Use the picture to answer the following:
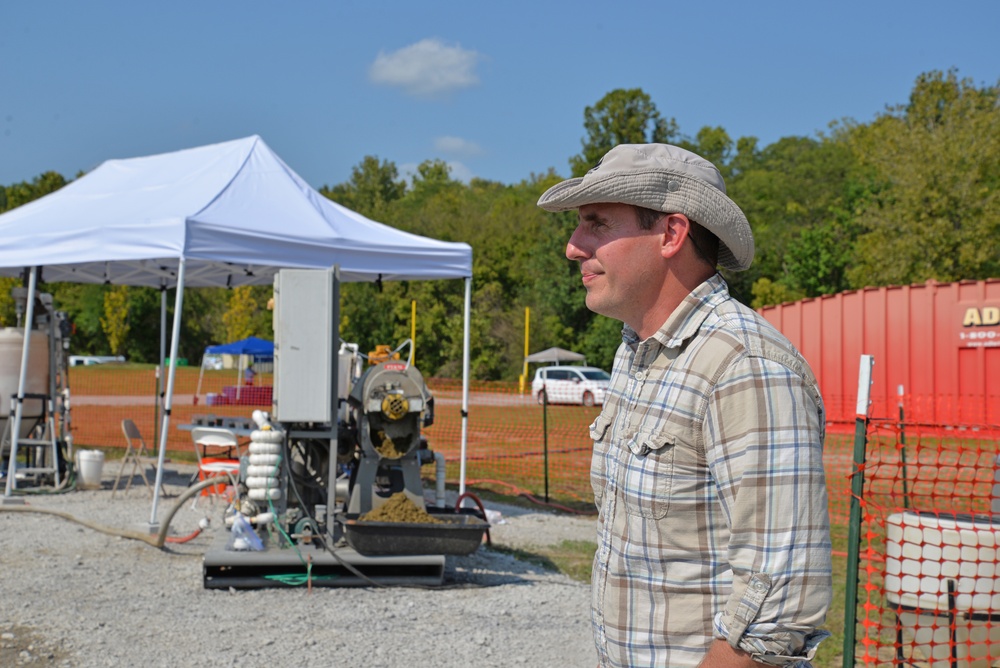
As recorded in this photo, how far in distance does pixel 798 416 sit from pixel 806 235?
147 ft

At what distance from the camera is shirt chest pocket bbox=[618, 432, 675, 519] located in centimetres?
177

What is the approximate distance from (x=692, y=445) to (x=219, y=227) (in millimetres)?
7708

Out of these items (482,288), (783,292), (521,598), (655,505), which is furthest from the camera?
(482,288)

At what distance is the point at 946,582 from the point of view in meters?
5.30

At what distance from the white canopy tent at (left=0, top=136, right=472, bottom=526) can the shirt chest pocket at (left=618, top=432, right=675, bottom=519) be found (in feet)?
22.8

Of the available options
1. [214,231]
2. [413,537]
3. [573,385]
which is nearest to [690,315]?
[413,537]

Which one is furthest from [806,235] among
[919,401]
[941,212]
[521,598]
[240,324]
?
[521,598]

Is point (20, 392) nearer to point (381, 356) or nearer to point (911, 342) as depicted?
point (381, 356)

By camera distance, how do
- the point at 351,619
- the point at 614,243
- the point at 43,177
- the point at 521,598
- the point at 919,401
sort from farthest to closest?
the point at 43,177 → the point at 919,401 → the point at 521,598 → the point at 351,619 → the point at 614,243

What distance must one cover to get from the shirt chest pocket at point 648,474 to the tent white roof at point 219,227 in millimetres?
7344

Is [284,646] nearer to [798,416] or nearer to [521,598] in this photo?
[521,598]

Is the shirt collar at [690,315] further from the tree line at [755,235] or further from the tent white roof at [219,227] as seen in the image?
the tree line at [755,235]

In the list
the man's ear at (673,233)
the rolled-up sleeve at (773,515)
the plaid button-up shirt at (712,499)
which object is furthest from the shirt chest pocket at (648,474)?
the man's ear at (673,233)

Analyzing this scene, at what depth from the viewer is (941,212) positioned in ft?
96.8
